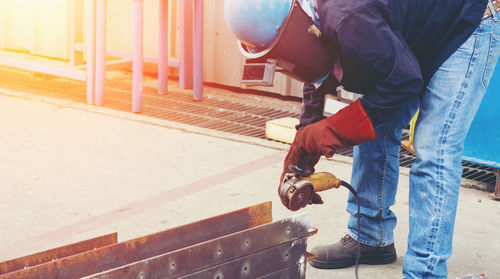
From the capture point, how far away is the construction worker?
7.14ft

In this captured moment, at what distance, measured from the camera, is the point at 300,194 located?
2361 mm

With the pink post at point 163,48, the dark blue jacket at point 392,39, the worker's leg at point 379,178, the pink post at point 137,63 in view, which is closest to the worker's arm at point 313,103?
the dark blue jacket at point 392,39

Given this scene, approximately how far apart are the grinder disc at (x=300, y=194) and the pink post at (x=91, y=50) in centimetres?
342

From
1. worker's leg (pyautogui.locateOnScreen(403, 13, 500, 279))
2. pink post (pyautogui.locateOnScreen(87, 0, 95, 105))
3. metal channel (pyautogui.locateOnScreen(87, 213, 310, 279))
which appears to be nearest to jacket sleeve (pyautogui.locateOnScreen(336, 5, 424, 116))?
worker's leg (pyautogui.locateOnScreen(403, 13, 500, 279))

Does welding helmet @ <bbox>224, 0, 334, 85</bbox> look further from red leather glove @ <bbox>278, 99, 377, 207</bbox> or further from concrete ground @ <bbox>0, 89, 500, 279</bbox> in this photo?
concrete ground @ <bbox>0, 89, 500, 279</bbox>

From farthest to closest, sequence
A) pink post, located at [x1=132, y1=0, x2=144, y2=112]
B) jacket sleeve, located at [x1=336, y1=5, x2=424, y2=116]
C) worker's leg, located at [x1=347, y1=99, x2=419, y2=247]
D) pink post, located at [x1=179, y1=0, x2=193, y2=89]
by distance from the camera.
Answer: pink post, located at [x1=179, y1=0, x2=193, y2=89]
pink post, located at [x1=132, y1=0, x2=144, y2=112]
worker's leg, located at [x1=347, y1=99, x2=419, y2=247]
jacket sleeve, located at [x1=336, y1=5, x2=424, y2=116]

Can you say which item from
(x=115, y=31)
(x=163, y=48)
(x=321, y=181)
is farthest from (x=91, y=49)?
(x=321, y=181)

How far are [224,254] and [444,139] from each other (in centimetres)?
87

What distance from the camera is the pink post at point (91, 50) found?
5.33m

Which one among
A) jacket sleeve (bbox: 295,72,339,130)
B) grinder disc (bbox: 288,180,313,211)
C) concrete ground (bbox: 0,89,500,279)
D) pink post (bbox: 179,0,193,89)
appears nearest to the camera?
grinder disc (bbox: 288,180,313,211)

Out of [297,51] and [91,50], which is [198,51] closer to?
[91,50]

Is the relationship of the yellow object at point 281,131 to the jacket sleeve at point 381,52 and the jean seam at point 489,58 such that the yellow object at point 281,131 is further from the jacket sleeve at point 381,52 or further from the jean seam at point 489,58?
the jacket sleeve at point 381,52

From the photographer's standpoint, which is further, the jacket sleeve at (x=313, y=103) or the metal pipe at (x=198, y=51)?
the metal pipe at (x=198, y=51)

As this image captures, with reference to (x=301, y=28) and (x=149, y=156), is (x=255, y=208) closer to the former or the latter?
(x=301, y=28)
